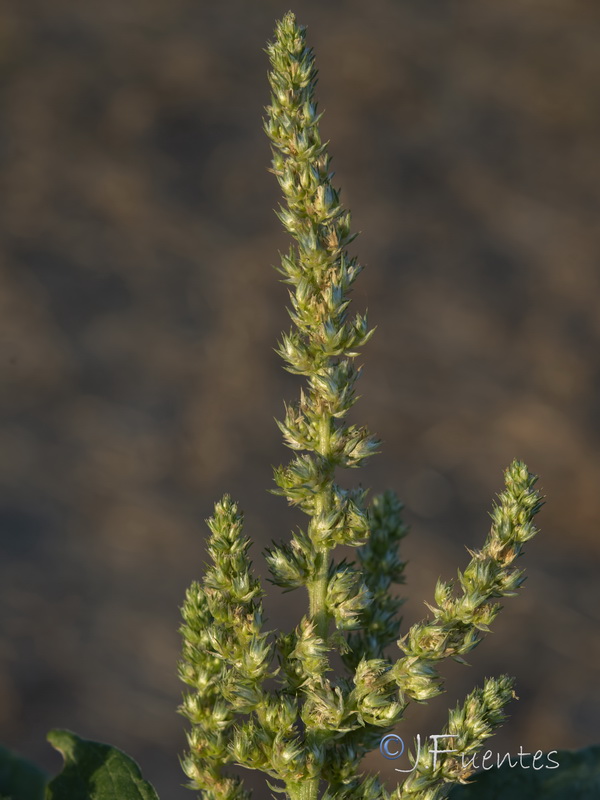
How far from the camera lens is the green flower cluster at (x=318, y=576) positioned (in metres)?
1.21

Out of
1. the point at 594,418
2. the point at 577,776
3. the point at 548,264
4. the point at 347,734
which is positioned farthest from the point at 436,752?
the point at 548,264

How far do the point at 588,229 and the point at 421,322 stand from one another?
1.82 meters

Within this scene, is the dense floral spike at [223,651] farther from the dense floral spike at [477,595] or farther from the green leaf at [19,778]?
the green leaf at [19,778]

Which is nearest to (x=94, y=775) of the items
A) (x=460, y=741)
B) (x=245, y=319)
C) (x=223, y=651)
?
(x=223, y=651)

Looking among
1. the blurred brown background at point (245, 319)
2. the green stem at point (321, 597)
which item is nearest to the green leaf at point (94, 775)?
the green stem at point (321, 597)

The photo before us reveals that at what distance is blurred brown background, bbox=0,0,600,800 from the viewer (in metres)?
6.96

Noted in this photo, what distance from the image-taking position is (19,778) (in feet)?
6.02

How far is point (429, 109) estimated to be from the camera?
948 centimetres

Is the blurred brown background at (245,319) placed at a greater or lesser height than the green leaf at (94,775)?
greater

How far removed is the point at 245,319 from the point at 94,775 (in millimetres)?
6849

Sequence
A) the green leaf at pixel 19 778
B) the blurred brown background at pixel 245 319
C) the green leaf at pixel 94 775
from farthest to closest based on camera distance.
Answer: the blurred brown background at pixel 245 319 < the green leaf at pixel 19 778 < the green leaf at pixel 94 775

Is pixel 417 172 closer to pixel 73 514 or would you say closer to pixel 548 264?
pixel 548 264

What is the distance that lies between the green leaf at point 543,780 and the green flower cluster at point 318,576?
1.34 ft

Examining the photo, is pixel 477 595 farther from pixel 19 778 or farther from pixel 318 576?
pixel 19 778
